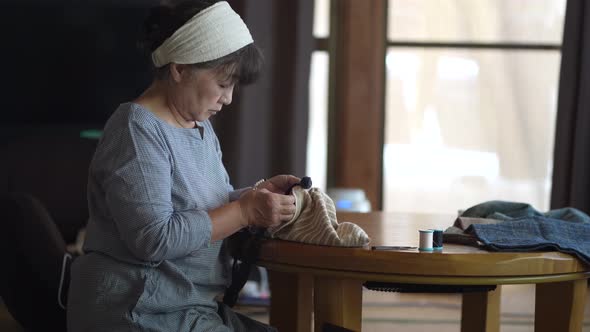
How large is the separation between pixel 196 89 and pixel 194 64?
0.05m

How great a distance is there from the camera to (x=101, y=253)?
1.55 m

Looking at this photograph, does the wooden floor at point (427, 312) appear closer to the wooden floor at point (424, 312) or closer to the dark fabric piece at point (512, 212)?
the wooden floor at point (424, 312)

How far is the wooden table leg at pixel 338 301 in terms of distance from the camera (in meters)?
1.55

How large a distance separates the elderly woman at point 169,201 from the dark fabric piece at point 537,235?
366 millimetres

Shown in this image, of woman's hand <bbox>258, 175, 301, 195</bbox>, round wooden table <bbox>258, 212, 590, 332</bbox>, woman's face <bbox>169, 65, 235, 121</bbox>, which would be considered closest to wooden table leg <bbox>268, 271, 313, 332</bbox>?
round wooden table <bbox>258, 212, 590, 332</bbox>

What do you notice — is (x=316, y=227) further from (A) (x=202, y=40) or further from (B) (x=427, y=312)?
(B) (x=427, y=312)

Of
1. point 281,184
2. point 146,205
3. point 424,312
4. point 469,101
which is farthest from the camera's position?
point 469,101

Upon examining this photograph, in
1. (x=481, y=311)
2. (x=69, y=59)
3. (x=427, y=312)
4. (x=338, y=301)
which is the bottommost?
(x=427, y=312)

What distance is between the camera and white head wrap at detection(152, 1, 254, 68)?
60.8 inches

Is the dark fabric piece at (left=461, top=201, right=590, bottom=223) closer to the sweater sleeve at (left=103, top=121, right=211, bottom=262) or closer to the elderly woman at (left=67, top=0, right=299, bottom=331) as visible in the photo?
the elderly woman at (left=67, top=0, right=299, bottom=331)

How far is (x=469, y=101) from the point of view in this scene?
3873 mm

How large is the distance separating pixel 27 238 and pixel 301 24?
1844mm

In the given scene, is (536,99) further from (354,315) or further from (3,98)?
(354,315)

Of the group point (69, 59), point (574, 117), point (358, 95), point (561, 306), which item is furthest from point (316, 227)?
point (574, 117)
